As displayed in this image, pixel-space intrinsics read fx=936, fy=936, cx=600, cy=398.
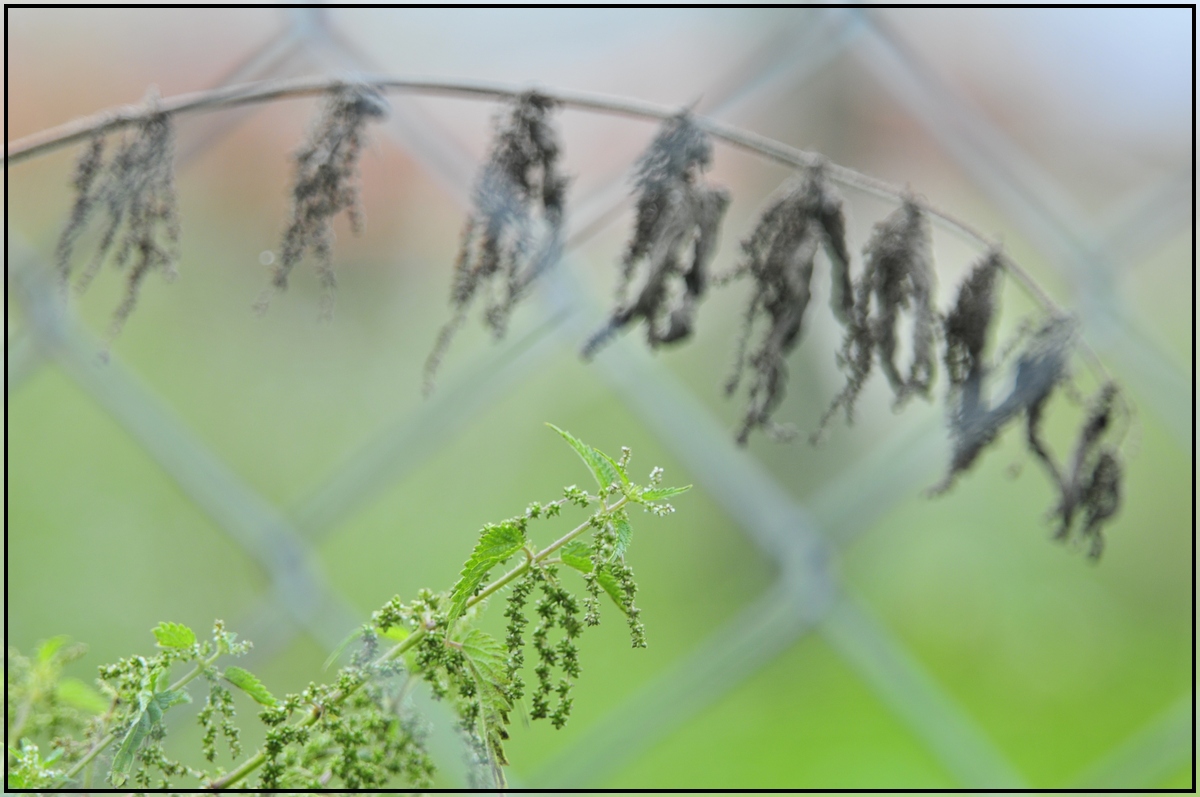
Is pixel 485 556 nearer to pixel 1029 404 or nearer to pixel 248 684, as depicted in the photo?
pixel 248 684

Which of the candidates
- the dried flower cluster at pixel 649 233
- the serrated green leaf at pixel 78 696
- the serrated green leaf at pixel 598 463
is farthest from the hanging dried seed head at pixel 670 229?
the serrated green leaf at pixel 78 696

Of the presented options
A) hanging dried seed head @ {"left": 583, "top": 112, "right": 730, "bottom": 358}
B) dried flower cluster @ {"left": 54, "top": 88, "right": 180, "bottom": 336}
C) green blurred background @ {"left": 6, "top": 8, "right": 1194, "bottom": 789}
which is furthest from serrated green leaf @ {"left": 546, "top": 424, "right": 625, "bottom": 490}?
green blurred background @ {"left": 6, "top": 8, "right": 1194, "bottom": 789}

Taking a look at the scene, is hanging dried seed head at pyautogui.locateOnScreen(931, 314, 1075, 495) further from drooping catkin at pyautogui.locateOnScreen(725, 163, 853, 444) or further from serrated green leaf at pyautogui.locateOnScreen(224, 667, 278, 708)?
serrated green leaf at pyautogui.locateOnScreen(224, 667, 278, 708)

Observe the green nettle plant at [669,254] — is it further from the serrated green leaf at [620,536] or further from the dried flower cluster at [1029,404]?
the serrated green leaf at [620,536]

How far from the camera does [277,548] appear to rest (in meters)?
0.67

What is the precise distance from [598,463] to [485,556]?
0.05 metres

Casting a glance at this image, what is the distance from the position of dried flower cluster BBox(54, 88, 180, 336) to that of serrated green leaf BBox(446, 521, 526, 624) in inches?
8.2

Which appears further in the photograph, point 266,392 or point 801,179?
point 266,392

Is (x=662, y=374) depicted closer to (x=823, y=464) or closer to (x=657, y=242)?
(x=823, y=464)

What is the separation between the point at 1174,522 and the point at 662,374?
446 mm

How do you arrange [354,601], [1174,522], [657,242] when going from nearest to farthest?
[657,242], [354,601], [1174,522]

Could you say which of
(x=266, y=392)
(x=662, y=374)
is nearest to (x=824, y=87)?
(x=662, y=374)

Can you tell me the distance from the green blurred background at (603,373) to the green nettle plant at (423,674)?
325mm

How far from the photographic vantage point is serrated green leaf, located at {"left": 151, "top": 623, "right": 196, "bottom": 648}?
273 mm
